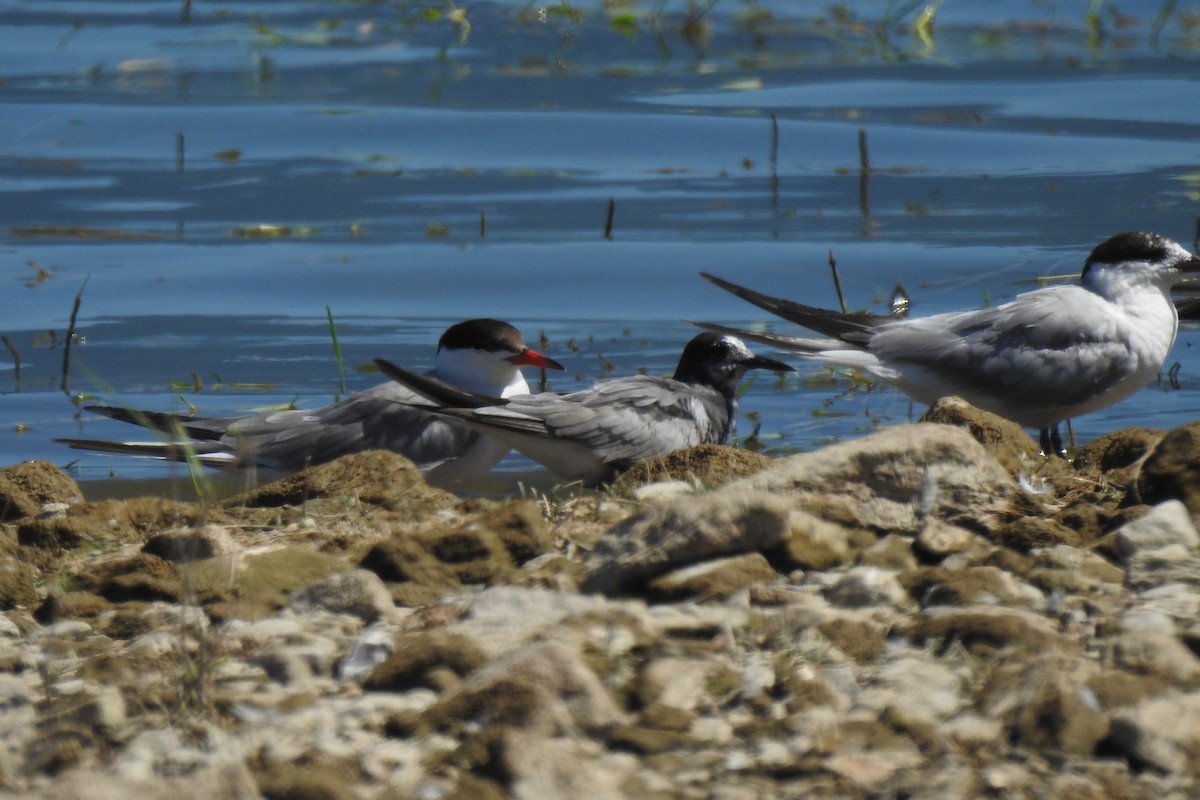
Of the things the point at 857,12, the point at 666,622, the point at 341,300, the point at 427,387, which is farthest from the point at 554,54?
the point at 666,622

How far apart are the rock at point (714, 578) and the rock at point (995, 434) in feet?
4.28

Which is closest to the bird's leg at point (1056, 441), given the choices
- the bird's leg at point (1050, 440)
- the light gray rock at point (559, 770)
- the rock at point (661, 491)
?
the bird's leg at point (1050, 440)

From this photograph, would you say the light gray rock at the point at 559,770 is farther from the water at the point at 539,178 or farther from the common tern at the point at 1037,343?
the water at the point at 539,178

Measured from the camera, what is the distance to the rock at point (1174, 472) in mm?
3895

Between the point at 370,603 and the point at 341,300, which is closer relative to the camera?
the point at 370,603

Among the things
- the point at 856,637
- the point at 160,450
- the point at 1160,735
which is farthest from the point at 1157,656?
the point at 160,450

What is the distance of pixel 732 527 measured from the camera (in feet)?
11.6

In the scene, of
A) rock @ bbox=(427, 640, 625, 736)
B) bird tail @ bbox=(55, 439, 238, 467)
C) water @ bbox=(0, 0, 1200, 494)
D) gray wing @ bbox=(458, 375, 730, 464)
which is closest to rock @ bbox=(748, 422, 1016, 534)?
rock @ bbox=(427, 640, 625, 736)

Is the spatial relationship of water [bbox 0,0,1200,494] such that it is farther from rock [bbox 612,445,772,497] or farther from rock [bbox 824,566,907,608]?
rock [bbox 824,566,907,608]

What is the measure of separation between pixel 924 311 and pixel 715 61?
6321mm

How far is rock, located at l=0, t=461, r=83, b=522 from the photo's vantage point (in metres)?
5.10

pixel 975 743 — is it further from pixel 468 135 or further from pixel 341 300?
pixel 468 135

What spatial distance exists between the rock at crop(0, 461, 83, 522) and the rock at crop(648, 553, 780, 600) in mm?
2352

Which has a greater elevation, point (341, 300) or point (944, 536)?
point (944, 536)
